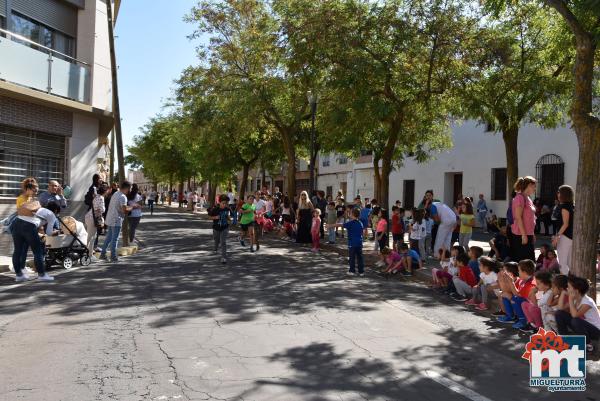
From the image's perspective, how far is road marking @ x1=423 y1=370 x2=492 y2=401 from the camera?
428cm

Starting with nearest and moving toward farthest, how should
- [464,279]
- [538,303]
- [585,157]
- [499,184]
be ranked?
[538,303] < [585,157] < [464,279] < [499,184]

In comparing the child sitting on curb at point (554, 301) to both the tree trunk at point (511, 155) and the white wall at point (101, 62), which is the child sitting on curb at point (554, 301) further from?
the white wall at point (101, 62)

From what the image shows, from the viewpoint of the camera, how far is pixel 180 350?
5.14 m

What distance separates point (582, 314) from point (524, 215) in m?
2.61

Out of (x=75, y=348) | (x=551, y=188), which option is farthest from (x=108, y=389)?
(x=551, y=188)

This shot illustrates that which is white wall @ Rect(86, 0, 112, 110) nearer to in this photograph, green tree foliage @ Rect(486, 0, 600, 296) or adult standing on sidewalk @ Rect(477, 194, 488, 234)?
green tree foliage @ Rect(486, 0, 600, 296)

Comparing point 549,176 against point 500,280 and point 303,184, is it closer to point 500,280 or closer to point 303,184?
point 500,280

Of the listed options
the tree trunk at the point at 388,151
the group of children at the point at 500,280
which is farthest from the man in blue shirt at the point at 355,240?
the tree trunk at the point at 388,151

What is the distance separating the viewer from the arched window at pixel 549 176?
2217cm

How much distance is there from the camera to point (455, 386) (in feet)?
14.9

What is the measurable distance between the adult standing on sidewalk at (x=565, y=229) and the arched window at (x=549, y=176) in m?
15.0

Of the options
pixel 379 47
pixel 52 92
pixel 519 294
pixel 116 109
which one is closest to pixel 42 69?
pixel 52 92

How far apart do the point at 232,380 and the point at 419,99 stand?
445 inches

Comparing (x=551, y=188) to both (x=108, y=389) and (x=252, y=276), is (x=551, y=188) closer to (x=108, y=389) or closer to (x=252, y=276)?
(x=252, y=276)
